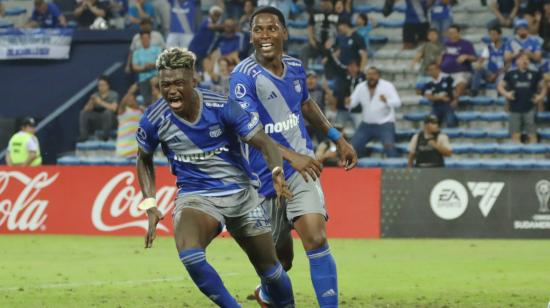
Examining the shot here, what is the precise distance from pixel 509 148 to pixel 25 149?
29.0 feet

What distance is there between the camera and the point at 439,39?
24453 millimetres

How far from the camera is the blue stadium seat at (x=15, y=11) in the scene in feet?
98.8

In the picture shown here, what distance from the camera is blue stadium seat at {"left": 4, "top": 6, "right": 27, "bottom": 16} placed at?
3011 centimetres

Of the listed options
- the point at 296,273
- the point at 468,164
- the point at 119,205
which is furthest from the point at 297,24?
the point at 296,273

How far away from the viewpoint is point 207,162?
30.4ft

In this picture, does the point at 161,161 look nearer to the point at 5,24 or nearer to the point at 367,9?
the point at 367,9

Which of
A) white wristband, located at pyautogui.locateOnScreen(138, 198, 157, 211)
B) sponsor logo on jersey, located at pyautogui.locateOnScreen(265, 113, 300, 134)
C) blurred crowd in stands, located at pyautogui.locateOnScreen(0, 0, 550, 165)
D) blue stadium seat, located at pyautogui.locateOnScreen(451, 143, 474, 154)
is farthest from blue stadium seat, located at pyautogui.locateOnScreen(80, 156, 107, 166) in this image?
white wristband, located at pyautogui.locateOnScreen(138, 198, 157, 211)

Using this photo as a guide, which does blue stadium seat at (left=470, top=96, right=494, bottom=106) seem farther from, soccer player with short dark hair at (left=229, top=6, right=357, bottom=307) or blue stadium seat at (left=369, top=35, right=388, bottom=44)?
soccer player with short dark hair at (left=229, top=6, right=357, bottom=307)

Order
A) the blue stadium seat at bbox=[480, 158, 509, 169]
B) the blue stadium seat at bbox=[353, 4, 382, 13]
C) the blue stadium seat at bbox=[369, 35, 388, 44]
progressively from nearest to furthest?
the blue stadium seat at bbox=[480, 158, 509, 169] < the blue stadium seat at bbox=[369, 35, 388, 44] < the blue stadium seat at bbox=[353, 4, 382, 13]

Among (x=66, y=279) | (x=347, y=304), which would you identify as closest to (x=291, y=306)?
(x=347, y=304)

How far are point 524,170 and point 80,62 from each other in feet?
38.3

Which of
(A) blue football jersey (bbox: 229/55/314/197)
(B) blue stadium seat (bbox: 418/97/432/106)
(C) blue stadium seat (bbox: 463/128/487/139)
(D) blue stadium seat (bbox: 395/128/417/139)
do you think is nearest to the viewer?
(A) blue football jersey (bbox: 229/55/314/197)

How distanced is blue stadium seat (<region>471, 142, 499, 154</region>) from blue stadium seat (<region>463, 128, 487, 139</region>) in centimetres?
31

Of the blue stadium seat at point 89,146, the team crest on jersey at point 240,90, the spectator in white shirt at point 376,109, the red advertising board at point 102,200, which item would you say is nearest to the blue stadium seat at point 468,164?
the spectator in white shirt at point 376,109
